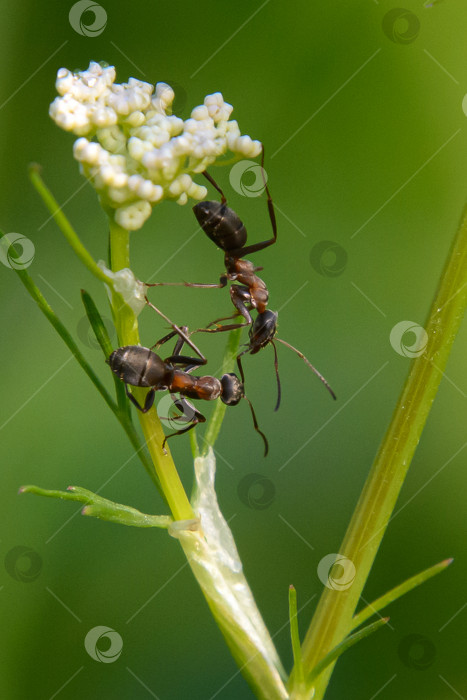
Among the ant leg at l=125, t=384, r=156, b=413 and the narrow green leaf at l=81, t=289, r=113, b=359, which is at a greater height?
the narrow green leaf at l=81, t=289, r=113, b=359

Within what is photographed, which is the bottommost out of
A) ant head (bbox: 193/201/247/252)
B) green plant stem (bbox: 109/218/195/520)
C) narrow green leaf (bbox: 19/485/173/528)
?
narrow green leaf (bbox: 19/485/173/528)

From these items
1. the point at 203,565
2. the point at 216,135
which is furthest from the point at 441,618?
the point at 216,135

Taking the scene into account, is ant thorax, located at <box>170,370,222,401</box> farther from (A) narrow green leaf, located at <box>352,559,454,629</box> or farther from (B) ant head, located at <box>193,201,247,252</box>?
(A) narrow green leaf, located at <box>352,559,454,629</box>

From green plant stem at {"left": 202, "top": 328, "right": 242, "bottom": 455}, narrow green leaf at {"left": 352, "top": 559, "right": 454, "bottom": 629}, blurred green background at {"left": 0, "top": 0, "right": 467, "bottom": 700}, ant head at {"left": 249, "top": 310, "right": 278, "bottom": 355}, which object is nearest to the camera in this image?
narrow green leaf at {"left": 352, "top": 559, "right": 454, "bottom": 629}

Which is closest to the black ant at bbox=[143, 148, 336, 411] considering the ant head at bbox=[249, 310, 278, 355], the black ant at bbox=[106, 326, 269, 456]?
the ant head at bbox=[249, 310, 278, 355]

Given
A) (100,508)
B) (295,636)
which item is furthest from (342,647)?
(100,508)

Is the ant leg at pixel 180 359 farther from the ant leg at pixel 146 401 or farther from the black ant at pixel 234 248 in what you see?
the ant leg at pixel 146 401

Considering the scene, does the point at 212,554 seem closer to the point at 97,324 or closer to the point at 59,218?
the point at 97,324
